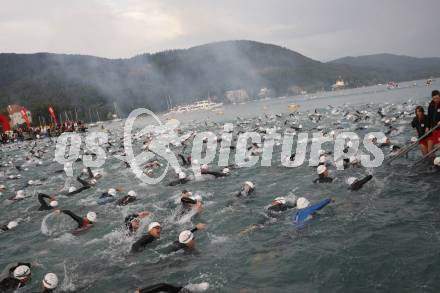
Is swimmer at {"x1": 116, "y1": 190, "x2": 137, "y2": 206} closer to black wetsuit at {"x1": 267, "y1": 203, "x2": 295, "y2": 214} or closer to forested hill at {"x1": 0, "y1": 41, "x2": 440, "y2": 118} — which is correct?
black wetsuit at {"x1": 267, "y1": 203, "x2": 295, "y2": 214}

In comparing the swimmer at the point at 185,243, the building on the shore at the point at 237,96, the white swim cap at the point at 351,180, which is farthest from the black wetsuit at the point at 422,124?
the building on the shore at the point at 237,96

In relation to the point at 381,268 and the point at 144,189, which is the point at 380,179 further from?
the point at 144,189

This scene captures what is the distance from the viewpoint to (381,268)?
7.10 m

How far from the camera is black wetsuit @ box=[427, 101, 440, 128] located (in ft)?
37.5

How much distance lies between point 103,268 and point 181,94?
183948 millimetres

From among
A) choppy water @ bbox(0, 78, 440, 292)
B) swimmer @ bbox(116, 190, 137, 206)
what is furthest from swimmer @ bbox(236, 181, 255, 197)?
swimmer @ bbox(116, 190, 137, 206)

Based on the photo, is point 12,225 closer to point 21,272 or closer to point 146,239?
point 21,272

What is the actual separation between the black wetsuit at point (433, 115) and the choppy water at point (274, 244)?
1694mm

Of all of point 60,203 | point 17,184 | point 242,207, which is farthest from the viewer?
point 17,184

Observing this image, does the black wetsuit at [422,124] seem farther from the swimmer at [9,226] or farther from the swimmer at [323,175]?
the swimmer at [9,226]

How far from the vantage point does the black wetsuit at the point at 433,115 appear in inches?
450

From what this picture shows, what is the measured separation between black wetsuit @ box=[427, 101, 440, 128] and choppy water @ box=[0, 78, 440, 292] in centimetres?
169

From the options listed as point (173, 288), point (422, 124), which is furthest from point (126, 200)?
point (422, 124)

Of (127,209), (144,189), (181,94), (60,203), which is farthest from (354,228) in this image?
(181,94)
